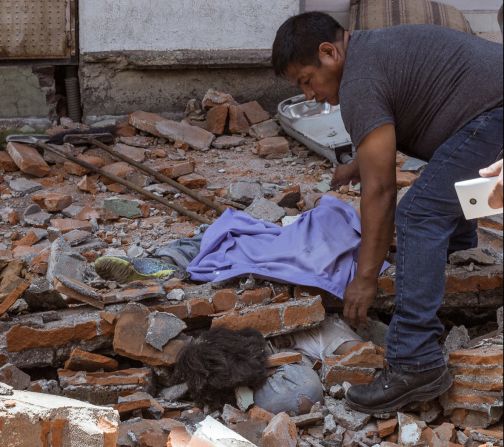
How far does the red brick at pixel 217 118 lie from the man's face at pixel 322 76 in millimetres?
3800

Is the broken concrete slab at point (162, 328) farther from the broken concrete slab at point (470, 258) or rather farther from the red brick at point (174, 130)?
the red brick at point (174, 130)

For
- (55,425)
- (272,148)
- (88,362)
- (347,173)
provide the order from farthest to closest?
(272,148) → (347,173) → (88,362) → (55,425)

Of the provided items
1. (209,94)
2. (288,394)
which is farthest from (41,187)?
(288,394)

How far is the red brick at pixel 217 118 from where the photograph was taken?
7.60m

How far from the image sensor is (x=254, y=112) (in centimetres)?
780

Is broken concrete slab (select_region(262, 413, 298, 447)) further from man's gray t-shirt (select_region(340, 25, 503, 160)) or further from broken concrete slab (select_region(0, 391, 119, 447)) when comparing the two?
man's gray t-shirt (select_region(340, 25, 503, 160))

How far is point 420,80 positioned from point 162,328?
1529mm

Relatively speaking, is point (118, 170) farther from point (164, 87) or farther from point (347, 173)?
point (347, 173)

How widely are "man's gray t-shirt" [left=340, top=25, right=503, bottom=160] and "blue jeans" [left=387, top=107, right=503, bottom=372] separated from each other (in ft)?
0.36

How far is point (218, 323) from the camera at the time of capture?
396 centimetres

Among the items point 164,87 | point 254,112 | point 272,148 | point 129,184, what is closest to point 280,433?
point 129,184

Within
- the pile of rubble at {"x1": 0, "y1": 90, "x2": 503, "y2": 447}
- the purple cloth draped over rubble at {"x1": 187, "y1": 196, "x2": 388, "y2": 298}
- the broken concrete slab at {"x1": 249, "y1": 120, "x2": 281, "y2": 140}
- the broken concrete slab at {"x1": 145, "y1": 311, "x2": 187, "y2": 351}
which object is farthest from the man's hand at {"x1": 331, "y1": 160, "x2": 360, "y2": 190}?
the broken concrete slab at {"x1": 249, "y1": 120, "x2": 281, "y2": 140}

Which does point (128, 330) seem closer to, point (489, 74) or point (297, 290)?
point (297, 290)

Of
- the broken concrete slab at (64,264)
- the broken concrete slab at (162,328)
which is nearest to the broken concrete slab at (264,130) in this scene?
the broken concrete slab at (64,264)
